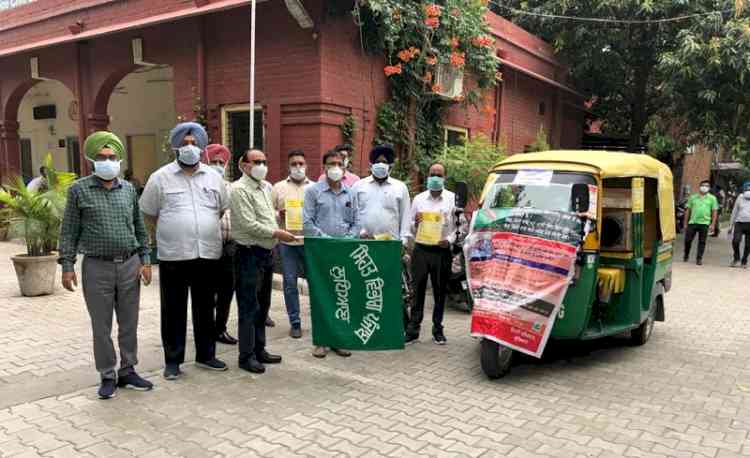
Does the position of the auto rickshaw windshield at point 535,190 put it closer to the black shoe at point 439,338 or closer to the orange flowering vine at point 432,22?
the black shoe at point 439,338

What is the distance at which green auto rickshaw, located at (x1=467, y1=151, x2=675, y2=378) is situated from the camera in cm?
489

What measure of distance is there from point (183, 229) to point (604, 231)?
4.19 metres

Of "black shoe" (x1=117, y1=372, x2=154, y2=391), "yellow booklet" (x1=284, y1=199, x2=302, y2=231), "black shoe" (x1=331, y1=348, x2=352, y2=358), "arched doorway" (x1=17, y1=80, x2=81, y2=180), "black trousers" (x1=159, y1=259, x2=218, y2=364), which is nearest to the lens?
"black shoe" (x1=117, y1=372, x2=154, y2=391)

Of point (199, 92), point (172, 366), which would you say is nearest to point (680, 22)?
point (199, 92)

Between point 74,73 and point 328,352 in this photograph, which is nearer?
point 328,352

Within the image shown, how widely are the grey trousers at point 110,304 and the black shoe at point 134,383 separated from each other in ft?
0.14

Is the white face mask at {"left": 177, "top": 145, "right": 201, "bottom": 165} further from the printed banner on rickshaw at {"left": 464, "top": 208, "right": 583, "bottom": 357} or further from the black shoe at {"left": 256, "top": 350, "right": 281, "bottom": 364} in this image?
the printed banner on rickshaw at {"left": 464, "top": 208, "right": 583, "bottom": 357}

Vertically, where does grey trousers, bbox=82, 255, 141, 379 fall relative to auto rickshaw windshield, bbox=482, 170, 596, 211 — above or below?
below

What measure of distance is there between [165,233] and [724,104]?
13.5m

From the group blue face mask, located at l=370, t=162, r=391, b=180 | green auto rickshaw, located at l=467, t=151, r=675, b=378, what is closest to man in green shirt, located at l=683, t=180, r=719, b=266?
green auto rickshaw, located at l=467, t=151, r=675, b=378

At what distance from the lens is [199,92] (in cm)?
977

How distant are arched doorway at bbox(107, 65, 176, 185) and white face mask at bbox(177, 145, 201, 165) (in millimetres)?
10533

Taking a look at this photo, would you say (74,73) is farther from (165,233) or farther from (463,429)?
(463,429)

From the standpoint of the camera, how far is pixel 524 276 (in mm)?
4723
